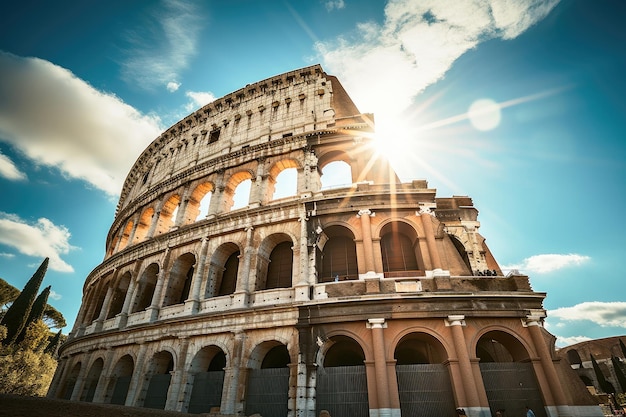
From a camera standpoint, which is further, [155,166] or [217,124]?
[155,166]

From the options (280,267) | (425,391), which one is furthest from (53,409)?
(280,267)

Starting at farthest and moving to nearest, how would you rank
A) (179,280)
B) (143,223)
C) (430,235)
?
(143,223) → (179,280) → (430,235)

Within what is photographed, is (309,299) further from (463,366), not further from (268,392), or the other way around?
(463,366)

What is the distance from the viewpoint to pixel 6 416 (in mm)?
3465

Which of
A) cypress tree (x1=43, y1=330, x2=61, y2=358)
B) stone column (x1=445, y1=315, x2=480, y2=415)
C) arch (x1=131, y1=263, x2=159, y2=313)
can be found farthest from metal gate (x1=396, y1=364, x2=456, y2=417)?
cypress tree (x1=43, y1=330, x2=61, y2=358)

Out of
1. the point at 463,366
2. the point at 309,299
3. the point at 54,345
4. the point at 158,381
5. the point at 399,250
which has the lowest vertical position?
the point at 158,381

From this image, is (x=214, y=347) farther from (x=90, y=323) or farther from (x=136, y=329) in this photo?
(x=90, y=323)

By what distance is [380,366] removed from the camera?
9680 millimetres

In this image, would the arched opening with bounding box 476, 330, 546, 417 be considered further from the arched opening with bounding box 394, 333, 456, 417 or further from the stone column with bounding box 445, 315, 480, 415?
the arched opening with bounding box 394, 333, 456, 417

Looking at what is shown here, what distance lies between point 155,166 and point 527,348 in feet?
76.0

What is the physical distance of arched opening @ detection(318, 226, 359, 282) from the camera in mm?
12625

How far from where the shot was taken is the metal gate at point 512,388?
939 centimetres

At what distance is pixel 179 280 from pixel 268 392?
7.27 meters

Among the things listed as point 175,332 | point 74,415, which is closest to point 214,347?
point 175,332
